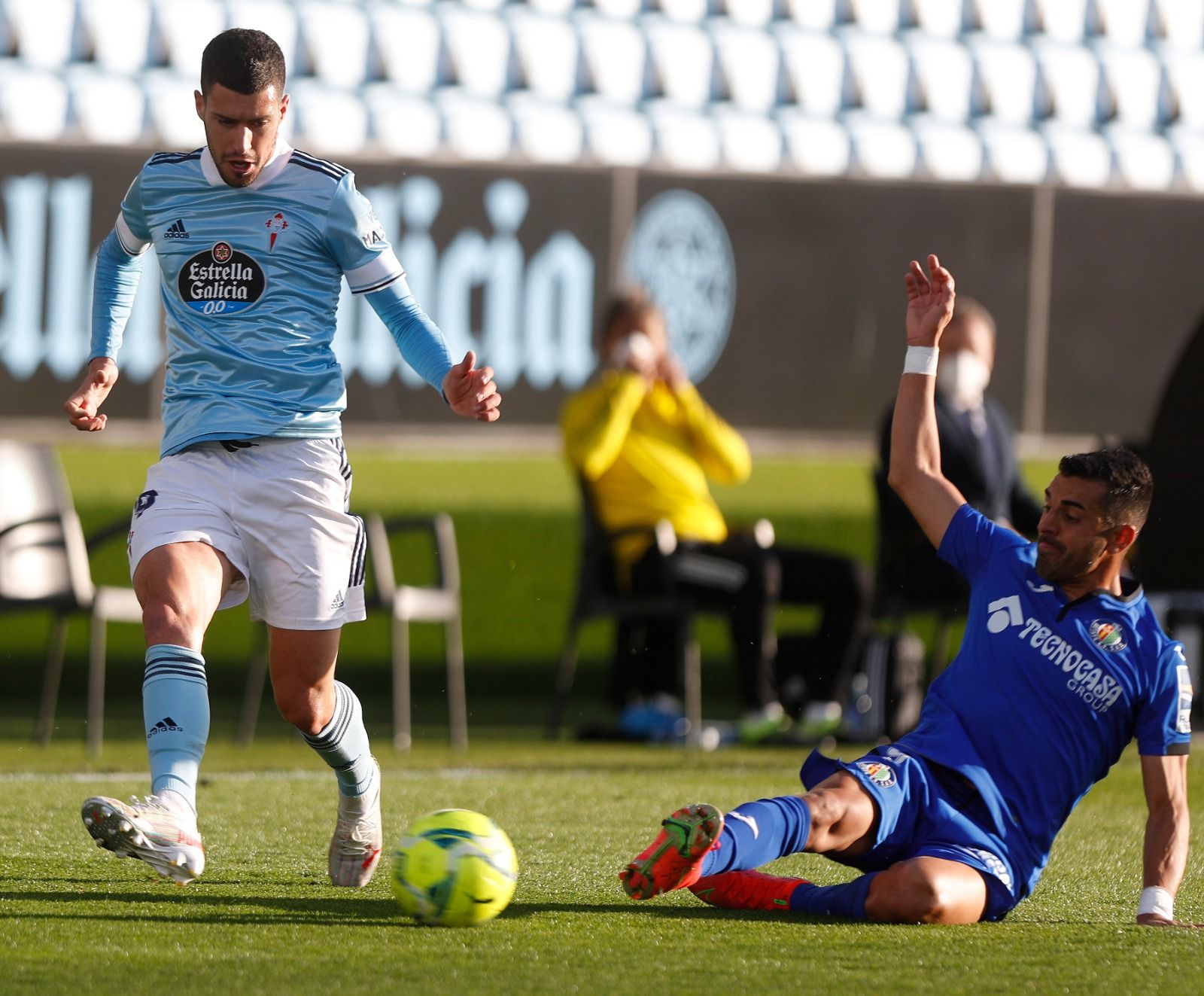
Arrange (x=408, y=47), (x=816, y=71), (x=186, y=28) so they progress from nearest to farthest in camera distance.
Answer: (x=186, y=28) < (x=408, y=47) < (x=816, y=71)

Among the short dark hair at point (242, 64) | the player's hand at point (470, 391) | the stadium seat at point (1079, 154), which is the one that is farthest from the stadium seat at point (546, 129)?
the player's hand at point (470, 391)

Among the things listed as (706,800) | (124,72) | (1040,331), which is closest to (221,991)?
(706,800)

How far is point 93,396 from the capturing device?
12.8 ft

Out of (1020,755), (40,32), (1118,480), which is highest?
(40,32)

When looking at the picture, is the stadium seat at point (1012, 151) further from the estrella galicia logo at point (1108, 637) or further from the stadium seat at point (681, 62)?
the estrella galicia logo at point (1108, 637)

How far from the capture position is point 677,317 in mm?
11430

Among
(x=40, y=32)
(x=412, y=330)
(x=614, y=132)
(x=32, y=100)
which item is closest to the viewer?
(x=412, y=330)

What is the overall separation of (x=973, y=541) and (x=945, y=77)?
40.3ft

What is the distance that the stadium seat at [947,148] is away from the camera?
1512cm

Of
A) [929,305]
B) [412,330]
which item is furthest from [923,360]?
[412,330]

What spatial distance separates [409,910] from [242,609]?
675 centimetres

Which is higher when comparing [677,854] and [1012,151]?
[1012,151]

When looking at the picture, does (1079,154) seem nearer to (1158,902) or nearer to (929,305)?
(929,305)

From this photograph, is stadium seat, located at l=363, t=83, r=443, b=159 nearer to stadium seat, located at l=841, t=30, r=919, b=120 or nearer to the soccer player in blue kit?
stadium seat, located at l=841, t=30, r=919, b=120
